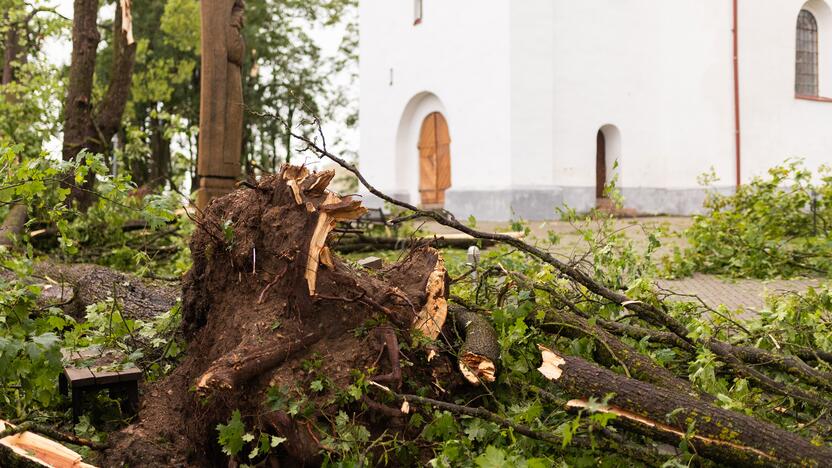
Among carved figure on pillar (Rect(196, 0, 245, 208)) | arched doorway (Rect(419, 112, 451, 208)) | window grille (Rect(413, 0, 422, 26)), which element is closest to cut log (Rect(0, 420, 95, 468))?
carved figure on pillar (Rect(196, 0, 245, 208))

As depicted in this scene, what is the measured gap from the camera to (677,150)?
664 inches

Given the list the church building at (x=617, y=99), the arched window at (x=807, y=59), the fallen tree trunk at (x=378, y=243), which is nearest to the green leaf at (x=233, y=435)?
the fallen tree trunk at (x=378, y=243)

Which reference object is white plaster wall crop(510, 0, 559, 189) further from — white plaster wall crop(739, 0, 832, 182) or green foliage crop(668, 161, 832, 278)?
green foliage crop(668, 161, 832, 278)

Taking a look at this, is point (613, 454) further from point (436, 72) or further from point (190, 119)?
point (190, 119)

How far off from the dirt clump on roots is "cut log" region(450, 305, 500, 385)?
0.14m

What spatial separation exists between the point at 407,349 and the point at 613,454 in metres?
0.94

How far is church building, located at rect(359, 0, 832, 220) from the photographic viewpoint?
15961 millimetres

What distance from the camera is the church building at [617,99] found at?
1596 cm

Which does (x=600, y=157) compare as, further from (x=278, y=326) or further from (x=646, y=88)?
(x=278, y=326)

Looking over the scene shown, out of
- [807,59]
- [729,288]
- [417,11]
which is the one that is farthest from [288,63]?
[729,288]

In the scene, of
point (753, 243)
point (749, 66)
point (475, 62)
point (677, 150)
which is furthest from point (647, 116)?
point (753, 243)

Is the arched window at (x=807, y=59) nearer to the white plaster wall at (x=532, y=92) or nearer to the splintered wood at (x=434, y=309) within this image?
the white plaster wall at (x=532, y=92)

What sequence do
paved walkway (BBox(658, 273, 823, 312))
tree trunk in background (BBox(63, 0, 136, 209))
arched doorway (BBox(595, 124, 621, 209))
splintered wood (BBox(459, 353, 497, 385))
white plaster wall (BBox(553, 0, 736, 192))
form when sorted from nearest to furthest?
splintered wood (BBox(459, 353, 497, 385)) → paved walkway (BBox(658, 273, 823, 312)) → tree trunk in background (BBox(63, 0, 136, 209)) → white plaster wall (BBox(553, 0, 736, 192)) → arched doorway (BBox(595, 124, 621, 209))

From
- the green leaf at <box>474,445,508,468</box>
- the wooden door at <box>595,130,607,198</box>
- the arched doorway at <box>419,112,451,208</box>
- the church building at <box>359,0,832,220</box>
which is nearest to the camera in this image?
the green leaf at <box>474,445,508,468</box>
